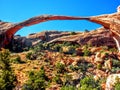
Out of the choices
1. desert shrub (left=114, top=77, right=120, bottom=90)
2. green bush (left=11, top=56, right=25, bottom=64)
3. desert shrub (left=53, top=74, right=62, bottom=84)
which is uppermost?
green bush (left=11, top=56, right=25, bottom=64)

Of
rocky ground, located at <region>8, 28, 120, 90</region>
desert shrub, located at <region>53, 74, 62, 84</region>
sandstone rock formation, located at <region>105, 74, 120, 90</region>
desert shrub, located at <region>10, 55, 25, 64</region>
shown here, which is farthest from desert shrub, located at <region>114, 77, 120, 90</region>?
desert shrub, located at <region>10, 55, 25, 64</region>

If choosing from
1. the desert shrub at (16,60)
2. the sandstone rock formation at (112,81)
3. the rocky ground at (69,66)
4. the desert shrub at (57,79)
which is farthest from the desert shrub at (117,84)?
the desert shrub at (16,60)

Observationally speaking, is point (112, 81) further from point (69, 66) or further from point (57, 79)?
point (69, 66)

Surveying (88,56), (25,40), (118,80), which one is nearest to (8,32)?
(88,56)

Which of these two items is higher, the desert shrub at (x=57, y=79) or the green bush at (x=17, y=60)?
the green bush at (x=17, y=60)

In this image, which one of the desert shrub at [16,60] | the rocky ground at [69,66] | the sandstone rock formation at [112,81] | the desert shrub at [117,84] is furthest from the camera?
the desert shrub at [16,60]

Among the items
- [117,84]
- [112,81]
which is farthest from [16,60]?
[117,84]

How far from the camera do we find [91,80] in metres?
25.3

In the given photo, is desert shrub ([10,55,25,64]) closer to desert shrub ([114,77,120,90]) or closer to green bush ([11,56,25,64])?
green bush ([11,56,25,64])

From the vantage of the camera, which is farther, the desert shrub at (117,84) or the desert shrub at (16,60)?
the desert shrub at (16,60)

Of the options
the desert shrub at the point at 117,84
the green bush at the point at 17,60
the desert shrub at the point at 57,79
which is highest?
the green bush at the point at 17,60

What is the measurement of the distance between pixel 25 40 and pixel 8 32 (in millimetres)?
13722

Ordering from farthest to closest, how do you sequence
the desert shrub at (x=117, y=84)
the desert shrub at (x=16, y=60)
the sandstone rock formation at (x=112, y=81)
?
the desert shrub at (x=16, y=60) < the sandstone rock formation at (x=112, y=81) < the desert shrub at (x=117, y=84)

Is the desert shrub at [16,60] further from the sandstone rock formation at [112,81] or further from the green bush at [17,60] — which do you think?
the sandstone rock formation at [112,81]
